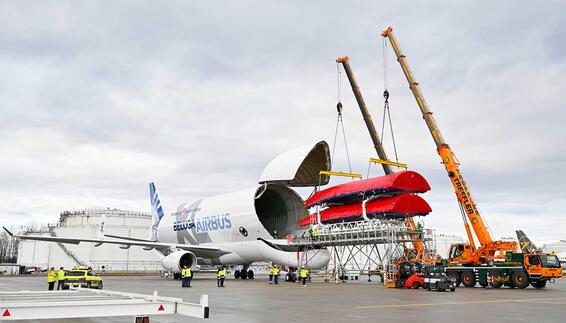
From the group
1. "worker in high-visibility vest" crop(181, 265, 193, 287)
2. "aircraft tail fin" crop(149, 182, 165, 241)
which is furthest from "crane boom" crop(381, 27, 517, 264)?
"aircraft tail fin" crop(149, 182, 165, 241)

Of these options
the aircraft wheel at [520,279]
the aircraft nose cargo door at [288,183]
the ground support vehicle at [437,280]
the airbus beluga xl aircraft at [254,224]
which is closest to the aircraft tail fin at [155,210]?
the airbus beluga xl aircraft at [254,224]

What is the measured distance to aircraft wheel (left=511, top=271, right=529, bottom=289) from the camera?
27.1m

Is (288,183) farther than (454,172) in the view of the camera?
Yes

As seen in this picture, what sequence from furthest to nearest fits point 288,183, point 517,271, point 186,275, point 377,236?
point 288,183
point 377,236
point 517,271
point 186,275

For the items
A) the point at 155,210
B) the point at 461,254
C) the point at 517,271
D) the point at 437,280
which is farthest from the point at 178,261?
the point at 517,271

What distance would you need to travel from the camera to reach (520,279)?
27.4 m

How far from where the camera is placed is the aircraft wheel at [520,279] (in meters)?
Answer: 27.1

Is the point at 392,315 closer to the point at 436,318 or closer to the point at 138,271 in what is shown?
the point at 436,318

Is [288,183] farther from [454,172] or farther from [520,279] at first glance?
[520,279]

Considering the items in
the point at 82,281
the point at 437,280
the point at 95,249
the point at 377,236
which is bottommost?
the point at 437,280

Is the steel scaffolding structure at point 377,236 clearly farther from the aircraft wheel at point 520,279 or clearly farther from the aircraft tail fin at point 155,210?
the aircraft tail fin at point 155,210

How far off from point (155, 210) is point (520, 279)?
116ft

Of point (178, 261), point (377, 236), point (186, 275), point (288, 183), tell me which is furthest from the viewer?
point (288, 183)

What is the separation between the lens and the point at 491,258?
97.7ft
